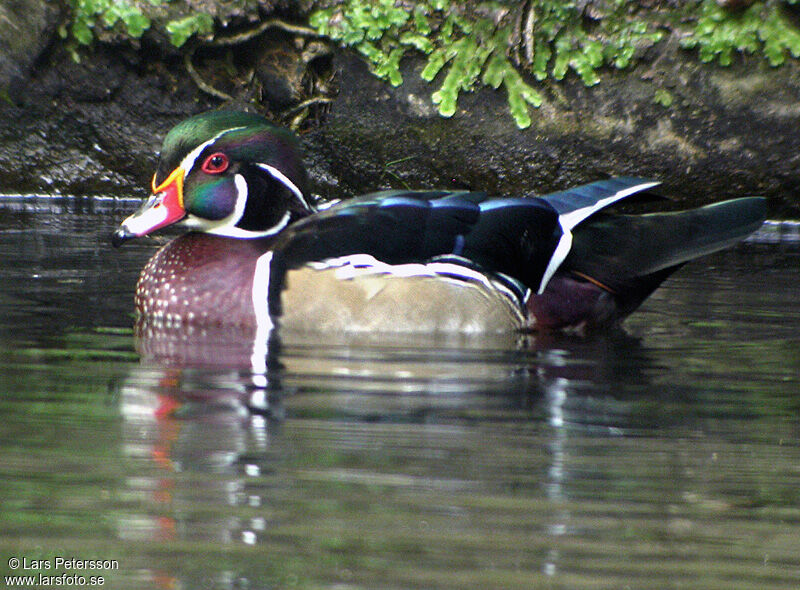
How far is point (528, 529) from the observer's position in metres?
2.30

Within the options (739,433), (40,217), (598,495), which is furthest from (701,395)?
(40,217)

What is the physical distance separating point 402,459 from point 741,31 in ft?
21.8

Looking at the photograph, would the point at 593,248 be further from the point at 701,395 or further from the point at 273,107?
the point at 273,107

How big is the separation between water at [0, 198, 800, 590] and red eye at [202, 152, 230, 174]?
72 cm

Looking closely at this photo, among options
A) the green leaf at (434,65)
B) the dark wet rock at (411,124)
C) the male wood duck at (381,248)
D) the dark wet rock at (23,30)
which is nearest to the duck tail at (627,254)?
the male wood duck at (381,248)

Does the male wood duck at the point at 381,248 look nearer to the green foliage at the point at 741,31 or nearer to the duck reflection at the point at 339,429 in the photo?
the duck reflection at the point at 339,429

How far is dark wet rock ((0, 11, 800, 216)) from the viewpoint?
28.8ft

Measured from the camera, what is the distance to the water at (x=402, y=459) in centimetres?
211

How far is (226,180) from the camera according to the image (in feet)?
17.0

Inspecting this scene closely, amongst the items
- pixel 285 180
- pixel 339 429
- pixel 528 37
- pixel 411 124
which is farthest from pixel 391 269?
pixel 528 37

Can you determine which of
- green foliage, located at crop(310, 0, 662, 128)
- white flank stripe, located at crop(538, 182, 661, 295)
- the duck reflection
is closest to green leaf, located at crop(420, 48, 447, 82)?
green foliage, located at crop(310, 0, 662, 128)

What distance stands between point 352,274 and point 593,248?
1.00 meters

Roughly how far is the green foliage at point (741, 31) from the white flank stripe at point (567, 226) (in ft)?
13.2

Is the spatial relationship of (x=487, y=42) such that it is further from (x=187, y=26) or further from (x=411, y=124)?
(x=187, y=26)
